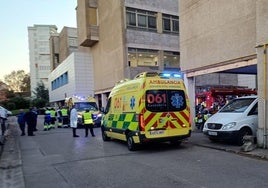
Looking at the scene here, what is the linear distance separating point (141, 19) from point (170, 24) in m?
3.61

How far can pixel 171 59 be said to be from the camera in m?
31.4

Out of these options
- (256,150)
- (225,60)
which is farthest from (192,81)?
(256,150)

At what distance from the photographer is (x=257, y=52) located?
9.85 m

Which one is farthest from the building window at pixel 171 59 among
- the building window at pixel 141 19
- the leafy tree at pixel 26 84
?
the leafy tree at pixel 26 84

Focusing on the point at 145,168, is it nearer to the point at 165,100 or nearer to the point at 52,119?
the point at 165,100

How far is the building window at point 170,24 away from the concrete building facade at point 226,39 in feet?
51.9

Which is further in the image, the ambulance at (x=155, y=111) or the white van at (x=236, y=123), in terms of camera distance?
the white van at (x=236, y=123)

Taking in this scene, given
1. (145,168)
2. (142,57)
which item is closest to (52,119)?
(142,57)

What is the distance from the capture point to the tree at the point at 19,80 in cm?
9862

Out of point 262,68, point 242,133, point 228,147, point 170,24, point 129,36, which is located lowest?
point 228,147

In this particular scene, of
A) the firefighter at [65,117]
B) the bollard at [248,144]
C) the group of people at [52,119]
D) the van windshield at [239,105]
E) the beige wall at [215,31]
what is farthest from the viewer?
the firefighter at [65,117]

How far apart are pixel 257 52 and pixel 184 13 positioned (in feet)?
19.8

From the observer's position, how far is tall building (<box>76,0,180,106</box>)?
28.1m

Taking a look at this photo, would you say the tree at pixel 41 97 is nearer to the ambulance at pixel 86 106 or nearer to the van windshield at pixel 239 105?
the ambulance at pixel 86 106
